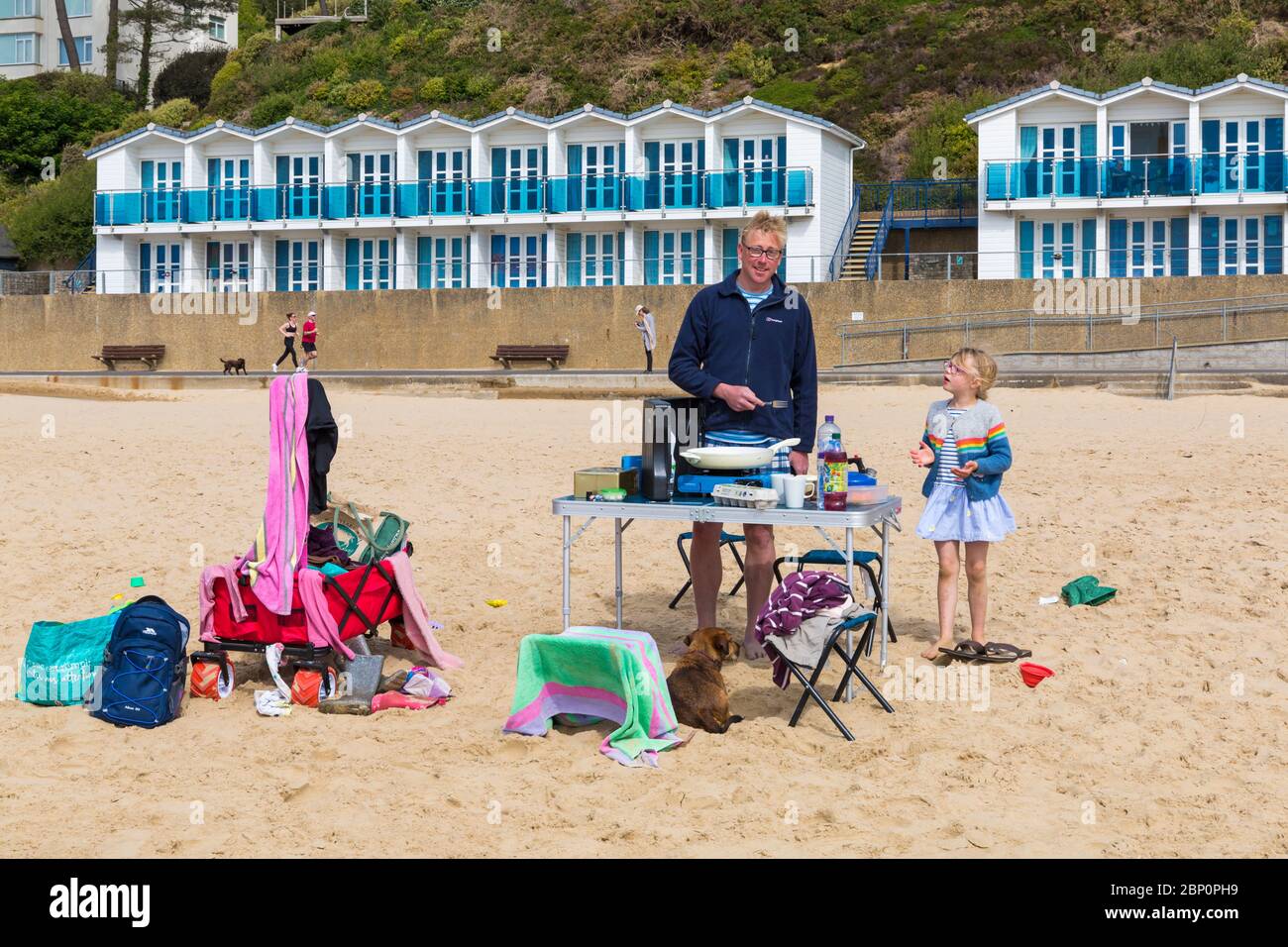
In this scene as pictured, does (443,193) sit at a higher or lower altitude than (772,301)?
higher

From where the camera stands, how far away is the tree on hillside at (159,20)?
6612 cm

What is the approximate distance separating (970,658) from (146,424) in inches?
461

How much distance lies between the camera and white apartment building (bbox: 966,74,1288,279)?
104 ft

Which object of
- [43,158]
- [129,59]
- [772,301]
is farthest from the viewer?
[129,59]

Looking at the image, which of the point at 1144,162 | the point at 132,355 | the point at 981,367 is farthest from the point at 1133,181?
the point at 981,367

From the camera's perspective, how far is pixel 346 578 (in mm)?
6980

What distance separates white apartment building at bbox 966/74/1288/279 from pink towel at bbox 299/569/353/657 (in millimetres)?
27557

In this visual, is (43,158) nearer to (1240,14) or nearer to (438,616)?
(1240,14)

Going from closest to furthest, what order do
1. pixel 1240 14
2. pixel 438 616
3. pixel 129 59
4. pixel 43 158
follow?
pixel 438 616, pixel 1240 14, pixel 43 158, pixel 129 59

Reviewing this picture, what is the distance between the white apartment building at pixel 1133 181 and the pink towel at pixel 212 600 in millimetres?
27636

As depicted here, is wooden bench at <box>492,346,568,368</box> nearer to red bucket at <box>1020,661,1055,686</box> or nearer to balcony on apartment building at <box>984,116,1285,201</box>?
balcony on apartment building at <box>984,116,1285,201</box>
